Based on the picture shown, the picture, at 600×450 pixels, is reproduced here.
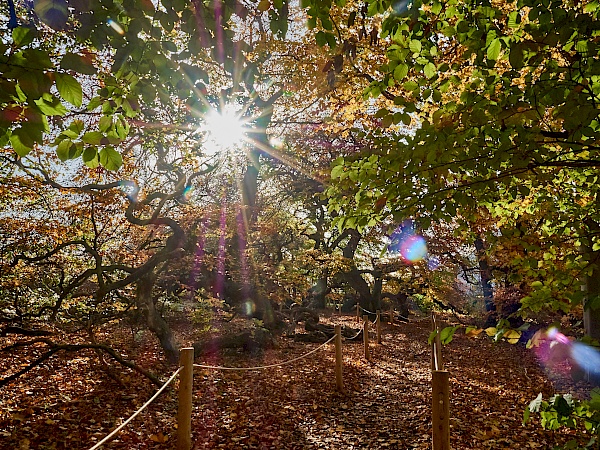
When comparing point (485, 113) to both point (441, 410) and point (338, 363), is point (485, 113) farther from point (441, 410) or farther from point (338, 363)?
point (338, 363)

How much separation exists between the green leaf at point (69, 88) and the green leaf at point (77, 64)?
0.08m

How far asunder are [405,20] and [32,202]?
923 cm

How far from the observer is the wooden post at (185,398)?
4.12 m

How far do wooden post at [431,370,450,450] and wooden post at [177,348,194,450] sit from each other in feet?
7.77

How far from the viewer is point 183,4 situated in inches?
82.9

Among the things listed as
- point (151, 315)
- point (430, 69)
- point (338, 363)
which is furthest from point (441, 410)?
point (151, 315)

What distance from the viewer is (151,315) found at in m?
9.28

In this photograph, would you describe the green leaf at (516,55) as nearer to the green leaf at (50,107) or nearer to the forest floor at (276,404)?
the green leaf at (50,107)

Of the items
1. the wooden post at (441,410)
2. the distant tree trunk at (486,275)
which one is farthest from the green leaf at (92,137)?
the distant tree trunk at (486,275)

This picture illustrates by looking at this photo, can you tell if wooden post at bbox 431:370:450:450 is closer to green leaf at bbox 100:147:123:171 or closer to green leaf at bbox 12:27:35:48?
green leaf at bbox 100:147:123:171

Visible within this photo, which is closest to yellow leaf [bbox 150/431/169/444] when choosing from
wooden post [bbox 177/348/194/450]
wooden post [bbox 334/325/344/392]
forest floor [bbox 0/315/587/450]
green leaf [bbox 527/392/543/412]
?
forest floor [bbox 0/315/587/450]

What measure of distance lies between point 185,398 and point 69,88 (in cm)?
358

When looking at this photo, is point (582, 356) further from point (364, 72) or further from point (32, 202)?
point (32, 202)

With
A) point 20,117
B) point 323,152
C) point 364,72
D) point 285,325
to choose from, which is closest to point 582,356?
point 20,117
